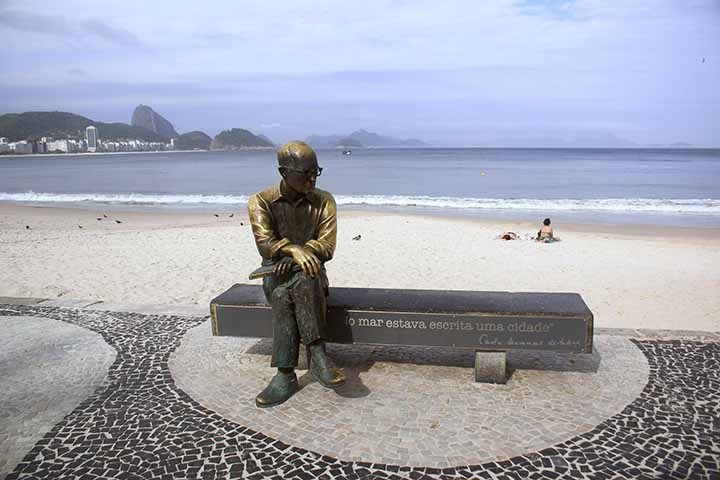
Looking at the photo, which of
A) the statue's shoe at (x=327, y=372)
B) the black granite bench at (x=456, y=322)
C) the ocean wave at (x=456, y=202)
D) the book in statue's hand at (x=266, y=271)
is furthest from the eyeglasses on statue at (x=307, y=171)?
the ocean wave at (x=456, y=202)

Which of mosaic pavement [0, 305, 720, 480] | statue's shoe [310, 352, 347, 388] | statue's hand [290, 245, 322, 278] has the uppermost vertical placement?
statue's hand [290, 245, 322, 278]

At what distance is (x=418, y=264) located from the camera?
10656mm

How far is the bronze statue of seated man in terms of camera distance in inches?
164

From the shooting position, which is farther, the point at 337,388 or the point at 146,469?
the point at 337,388

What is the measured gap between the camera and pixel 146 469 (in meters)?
3.37

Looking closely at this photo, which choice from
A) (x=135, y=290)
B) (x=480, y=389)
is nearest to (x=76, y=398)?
(x=480, y=389)

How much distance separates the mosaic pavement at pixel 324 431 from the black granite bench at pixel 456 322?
370 millimetres

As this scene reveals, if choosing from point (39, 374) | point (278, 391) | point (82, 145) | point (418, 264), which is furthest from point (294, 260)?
point (82, 145)

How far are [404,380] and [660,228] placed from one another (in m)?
15.7

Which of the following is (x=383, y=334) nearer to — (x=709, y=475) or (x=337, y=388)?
(x=337, y=388)

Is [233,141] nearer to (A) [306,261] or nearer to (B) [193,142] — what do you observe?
(B) [193,142]

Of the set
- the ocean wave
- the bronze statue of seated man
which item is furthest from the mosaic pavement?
the ocean wave

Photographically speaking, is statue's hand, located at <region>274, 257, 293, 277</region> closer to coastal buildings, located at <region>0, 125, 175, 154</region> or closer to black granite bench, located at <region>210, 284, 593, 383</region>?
black granite bench, located at <region>210, 284, 593, 383</region>

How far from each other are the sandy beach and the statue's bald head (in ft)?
14.6
